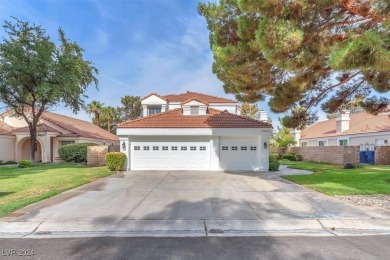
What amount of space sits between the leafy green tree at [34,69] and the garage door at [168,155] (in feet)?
27.9

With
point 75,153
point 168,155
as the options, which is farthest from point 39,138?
point 168,155

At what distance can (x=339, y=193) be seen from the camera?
8.79 meters

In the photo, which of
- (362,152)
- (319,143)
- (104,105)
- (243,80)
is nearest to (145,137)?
(243,80)

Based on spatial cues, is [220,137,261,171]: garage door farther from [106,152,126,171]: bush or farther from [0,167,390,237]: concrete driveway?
[0,167,390,237]: concrete driveway

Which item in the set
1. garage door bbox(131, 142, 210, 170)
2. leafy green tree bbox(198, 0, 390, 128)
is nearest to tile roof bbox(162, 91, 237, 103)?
garage door bbox(131, 142, 210, 170)

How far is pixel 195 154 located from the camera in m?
17.3

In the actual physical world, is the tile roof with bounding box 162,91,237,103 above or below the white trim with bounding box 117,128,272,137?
above

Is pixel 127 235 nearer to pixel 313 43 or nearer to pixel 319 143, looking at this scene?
→ pixel 313 43

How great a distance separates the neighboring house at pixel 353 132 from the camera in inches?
934

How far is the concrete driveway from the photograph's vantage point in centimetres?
550

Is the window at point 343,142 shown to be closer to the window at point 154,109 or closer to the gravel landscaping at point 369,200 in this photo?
the window at point 154,109

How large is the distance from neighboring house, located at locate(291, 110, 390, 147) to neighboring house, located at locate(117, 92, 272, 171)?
877 centimetres

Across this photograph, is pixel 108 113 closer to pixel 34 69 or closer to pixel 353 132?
pixel 34 69

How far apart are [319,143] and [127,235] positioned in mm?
31800
